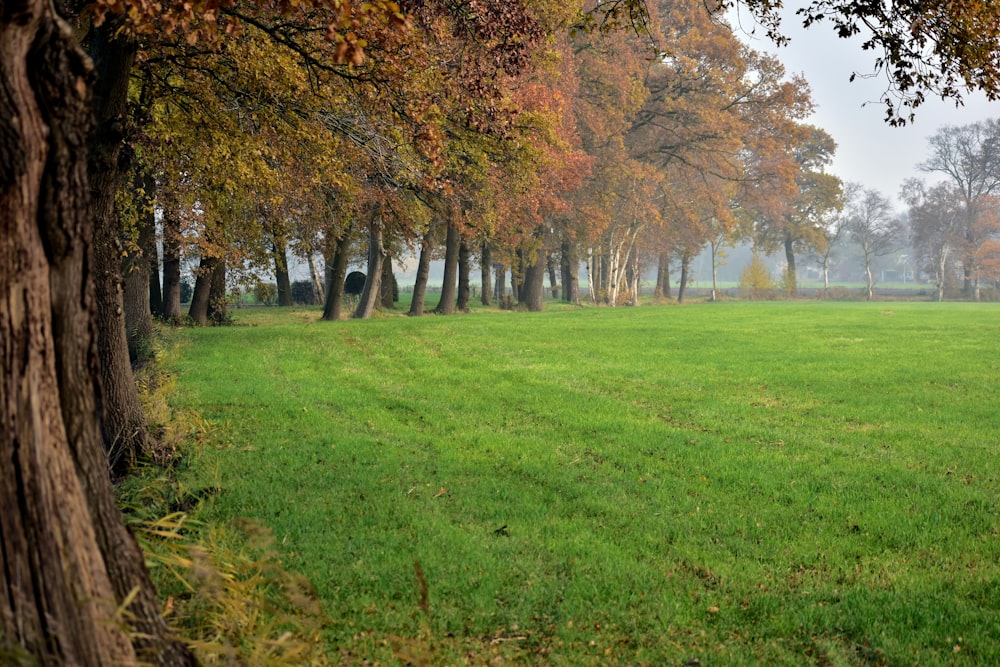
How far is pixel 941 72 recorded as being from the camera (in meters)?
7.27

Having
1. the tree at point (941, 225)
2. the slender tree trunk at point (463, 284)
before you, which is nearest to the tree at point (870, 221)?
the tree at point (941, 225)

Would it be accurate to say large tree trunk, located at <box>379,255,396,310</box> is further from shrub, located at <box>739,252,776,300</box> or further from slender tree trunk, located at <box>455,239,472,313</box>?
shrub, located at <box>739,252,776,300</box>

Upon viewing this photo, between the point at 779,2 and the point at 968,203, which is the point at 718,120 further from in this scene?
the point at 968,203

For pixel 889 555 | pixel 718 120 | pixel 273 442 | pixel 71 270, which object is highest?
pixel 718 120

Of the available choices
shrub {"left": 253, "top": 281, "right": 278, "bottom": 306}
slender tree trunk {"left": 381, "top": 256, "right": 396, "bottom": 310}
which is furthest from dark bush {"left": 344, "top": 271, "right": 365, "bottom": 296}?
slender tree trunk {"left": 381, "top": 256, "right": 396, "bottom": 310}

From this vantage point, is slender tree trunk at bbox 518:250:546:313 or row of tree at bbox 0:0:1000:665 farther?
slender tree trunk at bbox 518:250:546:313

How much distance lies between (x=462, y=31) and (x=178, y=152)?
530cm

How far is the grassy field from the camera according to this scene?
537 centimetres

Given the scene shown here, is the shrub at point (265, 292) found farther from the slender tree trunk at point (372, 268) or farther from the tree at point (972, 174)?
the tree at point (972, 174)

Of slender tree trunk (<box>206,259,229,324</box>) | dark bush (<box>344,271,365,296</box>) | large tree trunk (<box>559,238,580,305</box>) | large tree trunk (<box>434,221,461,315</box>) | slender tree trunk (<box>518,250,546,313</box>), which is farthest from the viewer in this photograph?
large tree trunk (<box>559,238,580,305</box>)

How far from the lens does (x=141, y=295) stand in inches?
705

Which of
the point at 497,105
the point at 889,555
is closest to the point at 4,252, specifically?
the point at 889,555

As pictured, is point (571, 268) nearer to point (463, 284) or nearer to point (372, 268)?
point (463, 284)

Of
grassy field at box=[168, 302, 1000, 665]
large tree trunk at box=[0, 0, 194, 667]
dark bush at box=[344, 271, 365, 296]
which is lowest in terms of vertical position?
grassy field at box=[168, 302, 1000, 665]
